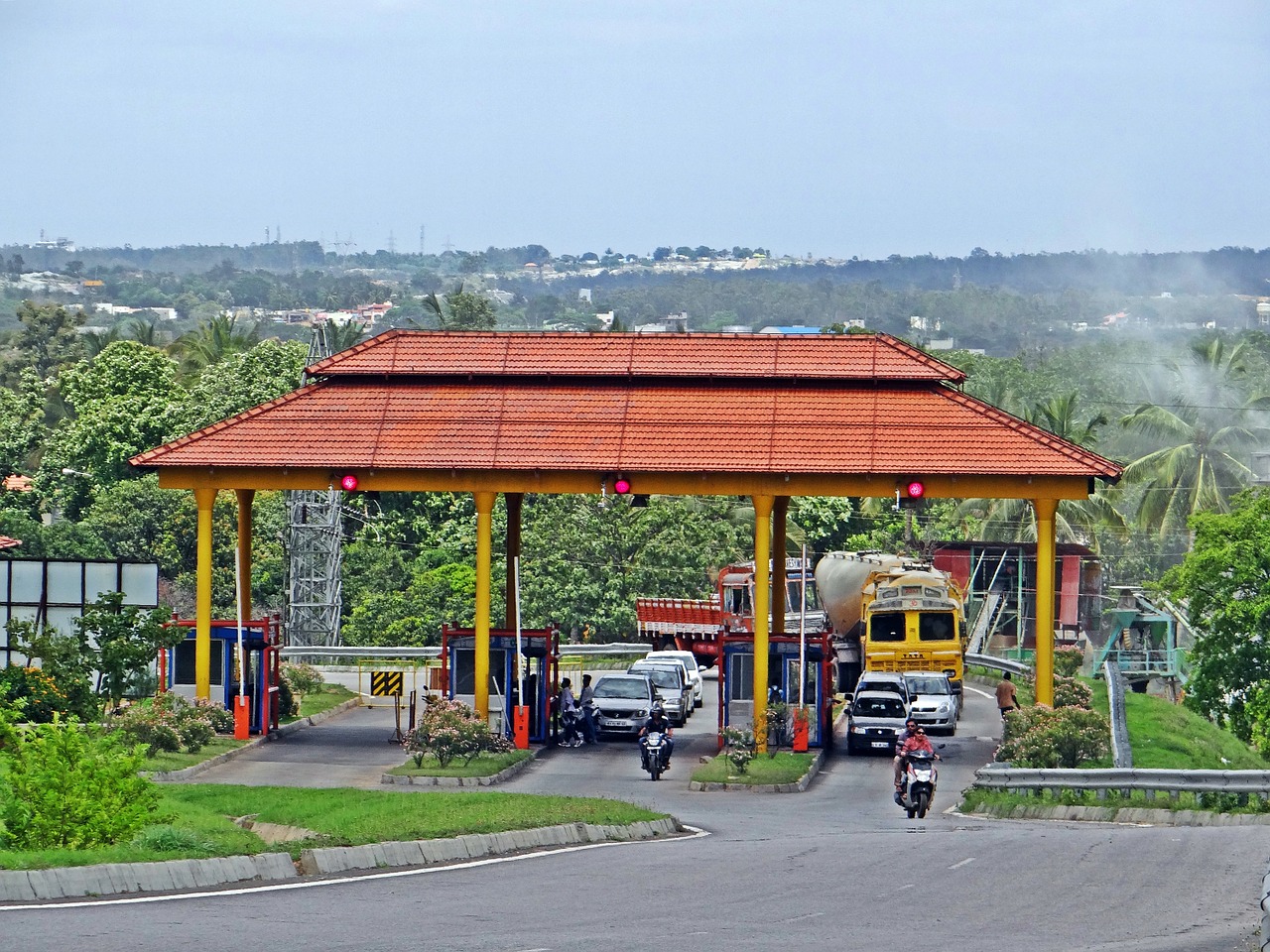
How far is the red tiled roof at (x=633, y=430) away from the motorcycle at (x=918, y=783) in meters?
8.36

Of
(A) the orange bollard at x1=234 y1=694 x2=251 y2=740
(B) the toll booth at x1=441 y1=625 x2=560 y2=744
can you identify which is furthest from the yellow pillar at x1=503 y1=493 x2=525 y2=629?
(A) the orange bollard at x1=234 y1=694 x2=251 y2=740

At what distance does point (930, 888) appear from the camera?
63.5 ft

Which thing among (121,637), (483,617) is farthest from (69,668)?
(483,617)

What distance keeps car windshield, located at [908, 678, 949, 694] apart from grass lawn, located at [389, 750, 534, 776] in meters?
10.4

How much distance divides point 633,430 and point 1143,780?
13683mm

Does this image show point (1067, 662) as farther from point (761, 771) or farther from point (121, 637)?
point (121, 637)

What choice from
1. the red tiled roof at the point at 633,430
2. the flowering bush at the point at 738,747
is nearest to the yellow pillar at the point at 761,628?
the flowering bush at the point at 738,747

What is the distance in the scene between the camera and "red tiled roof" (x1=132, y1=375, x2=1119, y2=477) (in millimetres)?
37594

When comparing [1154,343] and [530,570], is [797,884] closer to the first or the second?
[530,570]

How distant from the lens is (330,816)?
79.4 feet

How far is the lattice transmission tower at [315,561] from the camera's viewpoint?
63969 millimetres

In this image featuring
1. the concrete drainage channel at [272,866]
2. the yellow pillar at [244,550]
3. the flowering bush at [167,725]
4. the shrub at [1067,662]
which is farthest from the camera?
the shrub at [1067,662]

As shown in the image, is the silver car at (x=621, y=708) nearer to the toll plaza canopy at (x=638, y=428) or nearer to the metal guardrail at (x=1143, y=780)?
the toll plaza canopy at (x=638, y=428)

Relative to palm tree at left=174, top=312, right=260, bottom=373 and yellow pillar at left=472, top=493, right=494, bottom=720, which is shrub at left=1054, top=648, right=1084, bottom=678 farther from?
palm tree at left=174, top=312, right=260, bottom=373
